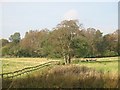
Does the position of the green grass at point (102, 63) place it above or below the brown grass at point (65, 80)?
above

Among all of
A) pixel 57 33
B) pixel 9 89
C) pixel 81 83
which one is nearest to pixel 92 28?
pixel 57 33

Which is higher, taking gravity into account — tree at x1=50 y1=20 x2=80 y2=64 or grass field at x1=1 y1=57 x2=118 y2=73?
tree at x1=50 y1=20 x2=80 y2=64

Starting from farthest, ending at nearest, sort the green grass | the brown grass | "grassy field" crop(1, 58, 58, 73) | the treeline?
1. the green grass
2. the treeline
3. "grassy field" crop(1, 58, 58, 73)
4. the brown grass

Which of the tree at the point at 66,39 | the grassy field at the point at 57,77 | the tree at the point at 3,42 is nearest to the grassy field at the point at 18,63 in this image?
the grassy field at the point at 57,77

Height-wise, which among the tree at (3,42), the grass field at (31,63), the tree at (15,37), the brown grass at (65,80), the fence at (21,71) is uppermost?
the tree at (15,37)

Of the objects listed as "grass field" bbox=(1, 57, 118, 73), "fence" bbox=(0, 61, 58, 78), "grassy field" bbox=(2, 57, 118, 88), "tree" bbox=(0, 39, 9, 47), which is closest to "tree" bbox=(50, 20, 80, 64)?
"grass field" bbox=(1, 57, 118, 73)

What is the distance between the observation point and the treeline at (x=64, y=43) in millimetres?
3564

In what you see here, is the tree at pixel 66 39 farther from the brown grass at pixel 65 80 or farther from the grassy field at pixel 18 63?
the brown grass at pixel 65 80

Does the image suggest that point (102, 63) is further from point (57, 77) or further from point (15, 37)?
point (15, 37)

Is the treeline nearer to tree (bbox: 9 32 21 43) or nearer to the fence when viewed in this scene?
tree (bbox: 9 32 21 43)

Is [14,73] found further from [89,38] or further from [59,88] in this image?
[89,38]

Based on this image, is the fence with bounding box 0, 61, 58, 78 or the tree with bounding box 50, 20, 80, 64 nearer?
the fence with bounding box 0, 61, 58, 78

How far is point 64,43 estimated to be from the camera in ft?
16.6

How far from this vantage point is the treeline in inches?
140
